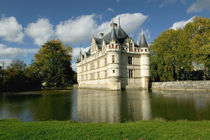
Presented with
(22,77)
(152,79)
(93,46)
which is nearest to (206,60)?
(152,79)

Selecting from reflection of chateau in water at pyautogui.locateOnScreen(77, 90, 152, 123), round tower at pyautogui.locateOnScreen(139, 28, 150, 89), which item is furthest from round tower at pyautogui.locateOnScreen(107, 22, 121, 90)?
reflection of chateau in water at pyautogui.locateOnScreen(77, 90, 152, 123)

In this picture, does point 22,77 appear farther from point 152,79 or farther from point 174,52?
point 174,52

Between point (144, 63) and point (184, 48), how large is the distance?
918 cm

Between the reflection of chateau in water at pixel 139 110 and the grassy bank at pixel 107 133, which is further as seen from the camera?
the reflection of chateau in water at pixel 139 110

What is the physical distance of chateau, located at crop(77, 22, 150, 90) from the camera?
32.7 metres

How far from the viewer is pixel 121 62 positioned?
35281mm

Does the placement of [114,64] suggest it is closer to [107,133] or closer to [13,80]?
[13,80]

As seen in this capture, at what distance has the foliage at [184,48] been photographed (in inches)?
1102

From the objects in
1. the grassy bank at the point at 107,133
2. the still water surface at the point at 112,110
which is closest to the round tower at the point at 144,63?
the still water surface at the point at 112,110

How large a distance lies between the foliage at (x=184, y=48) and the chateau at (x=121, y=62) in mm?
3568

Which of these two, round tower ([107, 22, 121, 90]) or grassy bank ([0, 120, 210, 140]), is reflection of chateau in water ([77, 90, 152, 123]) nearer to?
grassy bank ([0, 120, 210, 140])

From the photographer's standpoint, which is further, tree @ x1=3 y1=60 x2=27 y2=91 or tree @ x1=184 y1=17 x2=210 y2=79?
tree @ x1=3 y1=60 x2=27 y2=91

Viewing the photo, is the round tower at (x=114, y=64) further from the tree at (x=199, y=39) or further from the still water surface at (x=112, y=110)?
the still water surface at (x=112, y=110)

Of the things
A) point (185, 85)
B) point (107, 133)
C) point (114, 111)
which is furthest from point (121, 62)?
point (107, 133)
